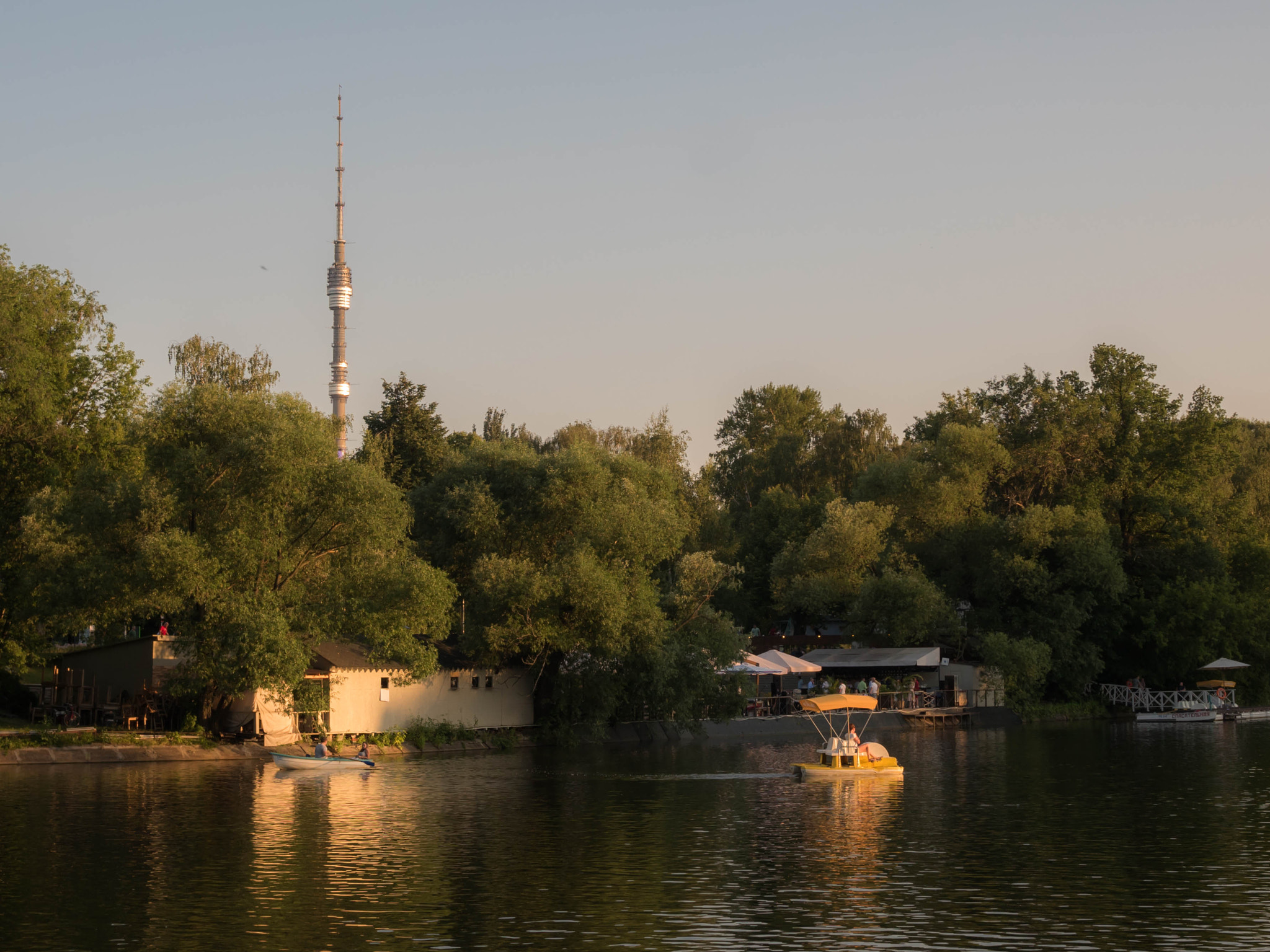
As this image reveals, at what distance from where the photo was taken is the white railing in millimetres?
81375

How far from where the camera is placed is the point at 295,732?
1983 inches

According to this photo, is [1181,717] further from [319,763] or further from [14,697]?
[14,697]

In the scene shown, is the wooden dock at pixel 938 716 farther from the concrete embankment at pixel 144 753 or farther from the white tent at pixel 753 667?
the concrete embankment at pixel 144 753

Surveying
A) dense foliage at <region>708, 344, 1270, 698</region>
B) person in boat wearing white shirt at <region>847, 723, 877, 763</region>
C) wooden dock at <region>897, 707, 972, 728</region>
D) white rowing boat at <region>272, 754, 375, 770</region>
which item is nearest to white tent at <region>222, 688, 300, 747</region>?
white rowing boat at <region>272, 754, 375, 770</region>

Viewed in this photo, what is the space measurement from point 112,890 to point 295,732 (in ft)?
92.1

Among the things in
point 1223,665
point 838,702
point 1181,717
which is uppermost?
point 1223,665

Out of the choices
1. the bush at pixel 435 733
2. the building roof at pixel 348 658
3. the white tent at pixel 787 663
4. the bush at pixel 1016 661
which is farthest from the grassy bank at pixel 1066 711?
the building roof at pixel 348 658

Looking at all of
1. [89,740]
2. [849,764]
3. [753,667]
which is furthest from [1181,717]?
[89,740]

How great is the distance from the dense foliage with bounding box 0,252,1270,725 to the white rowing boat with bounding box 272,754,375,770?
2.97m

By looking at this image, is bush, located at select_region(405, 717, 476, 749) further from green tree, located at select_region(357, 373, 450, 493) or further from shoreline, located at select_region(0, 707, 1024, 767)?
green tree, located at select_region(357, 373, 450, 493)

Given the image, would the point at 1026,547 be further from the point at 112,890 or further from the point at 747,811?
the point at 112,890

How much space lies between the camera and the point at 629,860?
1047 inches

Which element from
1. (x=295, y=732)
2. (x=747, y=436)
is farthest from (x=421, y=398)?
(x=747, y=436)

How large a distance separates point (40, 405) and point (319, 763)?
69.1ft
